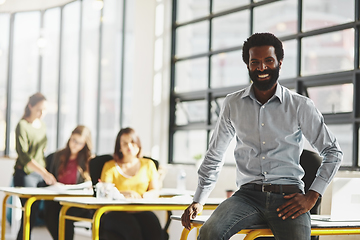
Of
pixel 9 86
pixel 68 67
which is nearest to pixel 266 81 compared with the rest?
pixel 68 67

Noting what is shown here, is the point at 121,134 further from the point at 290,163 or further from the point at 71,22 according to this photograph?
the point at 71,22

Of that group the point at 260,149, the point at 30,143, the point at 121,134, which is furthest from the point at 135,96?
the point at 260,149

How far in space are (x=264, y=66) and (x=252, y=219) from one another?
26.3 inches

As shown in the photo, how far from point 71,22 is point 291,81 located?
4.80 m

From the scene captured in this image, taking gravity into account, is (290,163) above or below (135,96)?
below

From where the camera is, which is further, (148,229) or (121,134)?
(121,134)

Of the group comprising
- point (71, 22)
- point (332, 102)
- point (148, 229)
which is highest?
point (71, 22)

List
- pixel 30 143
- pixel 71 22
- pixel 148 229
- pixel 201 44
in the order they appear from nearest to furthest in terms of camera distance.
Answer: pixel 148 229, pixel 30 143, pixel 201 44, pixel 71 22

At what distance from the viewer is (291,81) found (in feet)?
15.6

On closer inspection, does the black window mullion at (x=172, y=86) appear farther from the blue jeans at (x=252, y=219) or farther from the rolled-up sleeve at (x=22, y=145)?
the blue jeans at (x=252, y=219)

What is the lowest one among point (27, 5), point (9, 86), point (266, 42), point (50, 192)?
point (50, 192)

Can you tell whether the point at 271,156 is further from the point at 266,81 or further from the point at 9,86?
the point at 9,86

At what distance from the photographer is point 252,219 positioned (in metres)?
2.40

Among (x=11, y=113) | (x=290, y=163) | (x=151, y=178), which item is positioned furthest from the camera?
(x=11, y=113)
